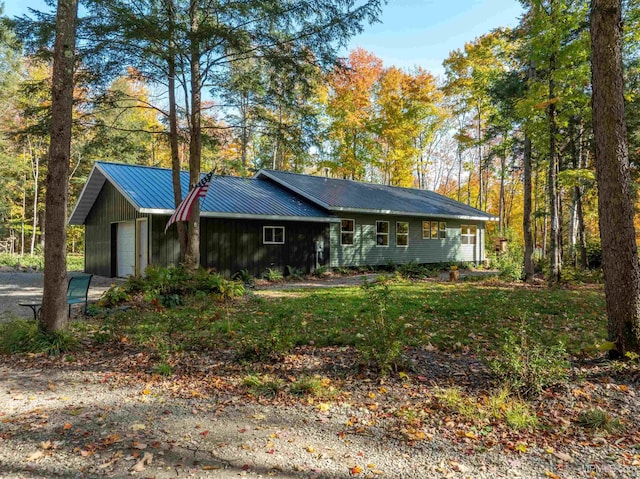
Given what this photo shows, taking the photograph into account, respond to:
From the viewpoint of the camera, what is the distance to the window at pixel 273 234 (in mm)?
15398

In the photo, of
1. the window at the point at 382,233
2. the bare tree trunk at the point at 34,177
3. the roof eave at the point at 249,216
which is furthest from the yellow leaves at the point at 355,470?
the bare tree trunk at the point at 34,177

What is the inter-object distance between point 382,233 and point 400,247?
1.32m

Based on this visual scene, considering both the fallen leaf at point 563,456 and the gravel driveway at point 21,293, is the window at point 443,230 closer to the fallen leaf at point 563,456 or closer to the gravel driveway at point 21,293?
the gravel driveway at point 21,293

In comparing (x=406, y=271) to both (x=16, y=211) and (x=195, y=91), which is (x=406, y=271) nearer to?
(x=195, y=91)

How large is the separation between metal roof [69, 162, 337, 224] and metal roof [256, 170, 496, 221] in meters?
0.54

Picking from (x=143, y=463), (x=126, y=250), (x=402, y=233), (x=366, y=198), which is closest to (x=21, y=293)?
(x=126, y=250)

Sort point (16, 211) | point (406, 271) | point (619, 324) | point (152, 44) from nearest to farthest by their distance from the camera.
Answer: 1. point (619, 324)
2. point (152, 44)
3. point (406, 271)
4. point (16, 211)

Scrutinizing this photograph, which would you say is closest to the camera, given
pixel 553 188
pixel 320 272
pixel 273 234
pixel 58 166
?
pixel 58 166

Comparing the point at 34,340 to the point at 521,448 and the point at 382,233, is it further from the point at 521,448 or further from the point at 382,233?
the point at 382,233

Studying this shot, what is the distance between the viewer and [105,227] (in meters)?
15.9

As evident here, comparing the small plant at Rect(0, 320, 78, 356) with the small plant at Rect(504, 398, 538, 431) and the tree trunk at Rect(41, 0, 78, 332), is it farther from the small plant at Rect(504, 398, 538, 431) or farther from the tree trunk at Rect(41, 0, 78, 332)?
the small plant at Rect(504, 398, 538, 431)

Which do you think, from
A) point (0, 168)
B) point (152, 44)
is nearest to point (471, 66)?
point (152, 44)

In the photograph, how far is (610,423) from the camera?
10.8 ft

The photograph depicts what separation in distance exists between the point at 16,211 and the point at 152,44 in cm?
2529
